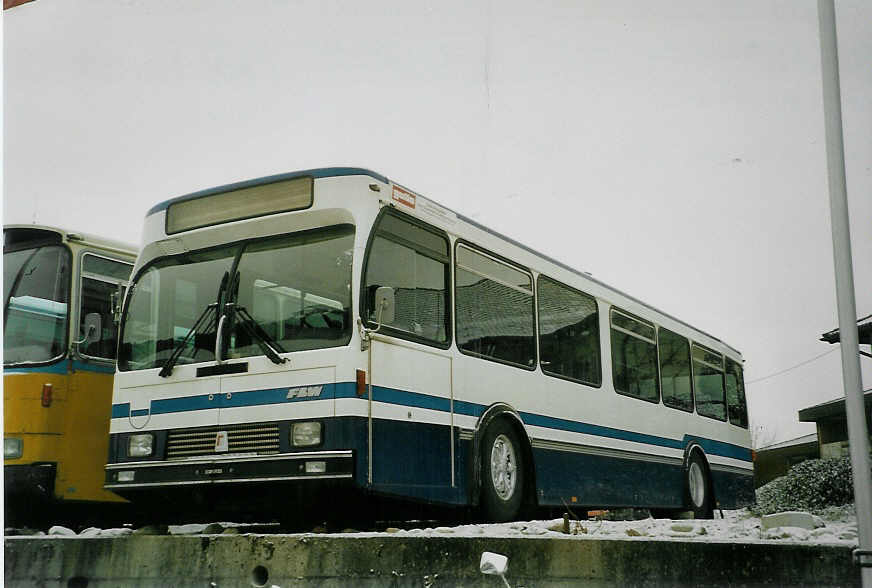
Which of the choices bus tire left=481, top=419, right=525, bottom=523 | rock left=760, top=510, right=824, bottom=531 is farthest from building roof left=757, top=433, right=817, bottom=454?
bus tire left=481, top=419, right=525, bottom=523

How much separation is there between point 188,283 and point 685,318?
261cm

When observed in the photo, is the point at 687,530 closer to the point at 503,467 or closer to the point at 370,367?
the point at 503,467

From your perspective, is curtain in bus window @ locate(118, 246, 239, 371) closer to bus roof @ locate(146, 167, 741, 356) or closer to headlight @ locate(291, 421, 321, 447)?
bus roof @ locate(146, 167, 741, 356)

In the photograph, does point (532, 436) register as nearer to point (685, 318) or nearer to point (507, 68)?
point (685, 318)

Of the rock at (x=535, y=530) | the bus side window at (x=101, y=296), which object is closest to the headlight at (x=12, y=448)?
the bus side window at (x=101, y=296)

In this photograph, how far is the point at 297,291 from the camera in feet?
16.0

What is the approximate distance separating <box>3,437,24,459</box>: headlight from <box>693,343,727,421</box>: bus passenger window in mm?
3872

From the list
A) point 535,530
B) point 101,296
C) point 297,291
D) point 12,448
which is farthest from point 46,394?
point 535,530

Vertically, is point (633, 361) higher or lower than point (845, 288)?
higher

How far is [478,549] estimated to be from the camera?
4.02m

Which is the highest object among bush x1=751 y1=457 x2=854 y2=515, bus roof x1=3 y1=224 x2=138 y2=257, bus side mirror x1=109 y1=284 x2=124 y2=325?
bus roof x1=3 y1=224 x2=138 y2=257

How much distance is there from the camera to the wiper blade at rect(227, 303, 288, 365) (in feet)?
15.8

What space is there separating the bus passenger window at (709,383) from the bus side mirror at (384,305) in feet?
5.56

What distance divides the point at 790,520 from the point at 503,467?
1.85 metres
